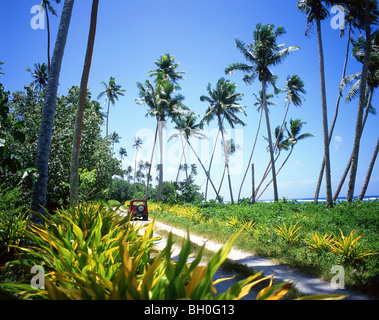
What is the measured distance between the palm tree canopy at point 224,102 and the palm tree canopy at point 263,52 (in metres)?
4.46

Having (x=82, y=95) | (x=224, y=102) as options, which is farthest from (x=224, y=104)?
(x=82, y=95)

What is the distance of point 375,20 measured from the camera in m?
12.6

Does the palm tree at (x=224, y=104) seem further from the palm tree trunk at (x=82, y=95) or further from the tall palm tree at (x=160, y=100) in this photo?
the palm tree trunk at (x=82, y=95)

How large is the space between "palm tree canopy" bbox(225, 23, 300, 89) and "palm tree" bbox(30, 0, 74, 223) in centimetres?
1608

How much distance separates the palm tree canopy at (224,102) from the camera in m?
23.4

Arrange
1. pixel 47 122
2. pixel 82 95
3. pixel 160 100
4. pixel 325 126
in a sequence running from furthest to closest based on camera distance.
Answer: pixel 160 100 < pixel 325 126 < pixel 82 95 < pixel 47 122

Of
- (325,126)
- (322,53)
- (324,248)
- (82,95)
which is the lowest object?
(324,248)

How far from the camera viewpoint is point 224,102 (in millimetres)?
23641

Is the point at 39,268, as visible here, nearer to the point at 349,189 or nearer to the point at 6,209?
the point at 6,209

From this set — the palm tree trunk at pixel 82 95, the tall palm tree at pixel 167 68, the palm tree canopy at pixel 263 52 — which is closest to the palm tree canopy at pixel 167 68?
the tall palm tree at pixel 167 68

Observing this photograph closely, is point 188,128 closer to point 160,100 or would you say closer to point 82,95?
point 160,100

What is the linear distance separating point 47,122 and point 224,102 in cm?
2122

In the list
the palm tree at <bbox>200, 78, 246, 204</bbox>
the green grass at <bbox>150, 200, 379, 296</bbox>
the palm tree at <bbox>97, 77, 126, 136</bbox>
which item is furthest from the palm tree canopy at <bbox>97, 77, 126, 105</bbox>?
the green grass at <bbox>150, 200, 379, 296</bbox>

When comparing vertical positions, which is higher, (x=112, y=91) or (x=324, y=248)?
(x=112, y=91)
